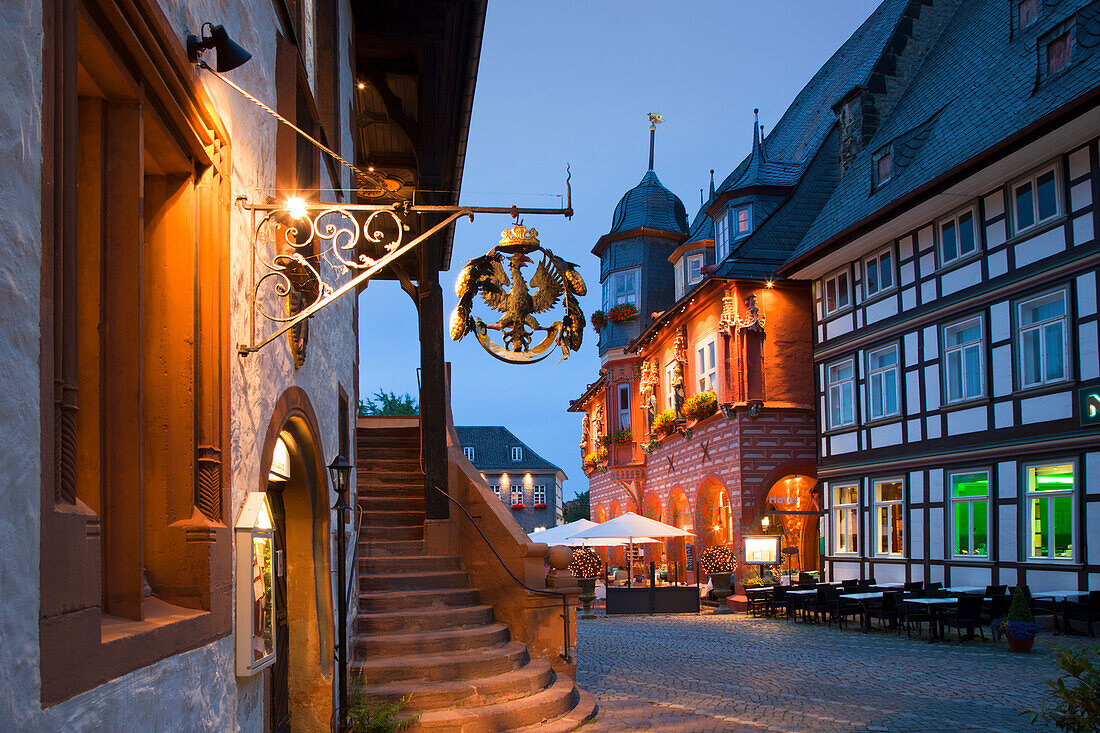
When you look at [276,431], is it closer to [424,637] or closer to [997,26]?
[424,637]

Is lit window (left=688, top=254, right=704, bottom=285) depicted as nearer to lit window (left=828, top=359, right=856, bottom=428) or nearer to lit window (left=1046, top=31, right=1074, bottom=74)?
lit window (left=828, top=359, right=856, bottom=428)

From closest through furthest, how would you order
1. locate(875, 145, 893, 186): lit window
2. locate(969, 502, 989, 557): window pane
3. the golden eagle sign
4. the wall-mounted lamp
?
the wall-mounted lamp, the golden eagle sign, locate(969, 502, 989, 557): window pane, locate(875, 145, 893, 186): lit window

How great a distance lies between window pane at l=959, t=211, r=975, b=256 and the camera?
1880 cm

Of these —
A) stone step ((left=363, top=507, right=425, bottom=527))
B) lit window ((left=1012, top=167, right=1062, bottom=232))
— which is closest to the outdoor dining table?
lit window ((left=1012, top=167, right=1062, bottom=232))

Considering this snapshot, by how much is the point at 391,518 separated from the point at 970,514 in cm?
1151

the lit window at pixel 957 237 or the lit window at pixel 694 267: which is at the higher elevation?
the lit window at pixel 694 267

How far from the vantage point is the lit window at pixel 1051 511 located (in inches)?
643

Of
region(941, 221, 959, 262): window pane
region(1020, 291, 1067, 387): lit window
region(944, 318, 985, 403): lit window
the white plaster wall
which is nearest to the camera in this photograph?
the white plaster wall

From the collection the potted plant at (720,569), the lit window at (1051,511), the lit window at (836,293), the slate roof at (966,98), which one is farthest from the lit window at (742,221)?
the lit window at (1051,511)

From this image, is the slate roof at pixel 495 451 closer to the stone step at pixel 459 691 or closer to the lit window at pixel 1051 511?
the lit window at pixel 1051 511

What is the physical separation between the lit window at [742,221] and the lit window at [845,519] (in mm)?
8333

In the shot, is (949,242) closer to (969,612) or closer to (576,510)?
(969,612)

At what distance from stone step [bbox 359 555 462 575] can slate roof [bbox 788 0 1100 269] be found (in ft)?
36.8

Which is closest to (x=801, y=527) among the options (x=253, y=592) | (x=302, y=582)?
(x=302, y=582)
